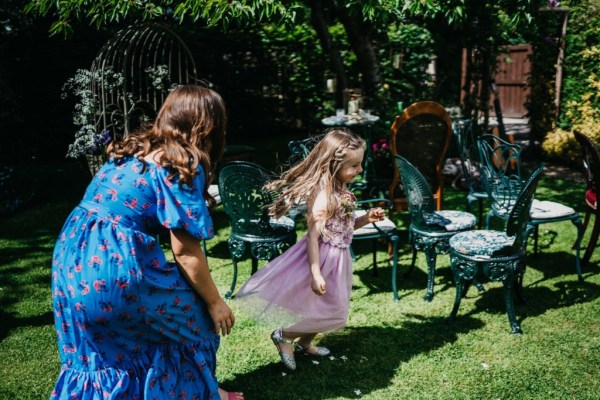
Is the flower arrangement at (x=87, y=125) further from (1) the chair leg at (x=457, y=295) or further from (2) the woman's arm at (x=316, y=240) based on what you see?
(1) the chair leg at (x=457, y=295)

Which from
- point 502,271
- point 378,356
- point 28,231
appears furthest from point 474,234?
point 28,231

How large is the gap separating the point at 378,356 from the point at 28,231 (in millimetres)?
4621

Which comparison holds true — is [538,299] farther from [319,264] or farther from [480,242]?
[319,264]

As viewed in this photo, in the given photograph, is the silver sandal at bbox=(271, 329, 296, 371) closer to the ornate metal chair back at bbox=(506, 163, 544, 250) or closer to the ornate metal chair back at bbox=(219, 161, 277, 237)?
the ornate metal chair back at bbox=(219, 161, 277, 237)

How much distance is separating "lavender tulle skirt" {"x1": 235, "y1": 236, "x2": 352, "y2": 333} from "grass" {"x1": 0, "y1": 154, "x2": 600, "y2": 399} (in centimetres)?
33

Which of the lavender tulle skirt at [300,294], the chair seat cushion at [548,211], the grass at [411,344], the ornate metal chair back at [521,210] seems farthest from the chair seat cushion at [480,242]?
the lavender tulle skirt at [300,294]

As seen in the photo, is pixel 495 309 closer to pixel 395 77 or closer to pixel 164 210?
pixel 164 210

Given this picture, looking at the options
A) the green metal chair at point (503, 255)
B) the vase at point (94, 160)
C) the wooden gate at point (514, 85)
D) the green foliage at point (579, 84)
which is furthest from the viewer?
the wooden gate at point (514, 85)

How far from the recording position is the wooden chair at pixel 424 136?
527 centimetres

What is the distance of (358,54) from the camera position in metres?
8.77

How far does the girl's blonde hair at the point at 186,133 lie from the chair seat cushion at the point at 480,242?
7.31 ft

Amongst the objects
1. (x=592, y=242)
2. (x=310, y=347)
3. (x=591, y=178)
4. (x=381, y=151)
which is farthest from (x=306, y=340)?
(x=381, y=151)

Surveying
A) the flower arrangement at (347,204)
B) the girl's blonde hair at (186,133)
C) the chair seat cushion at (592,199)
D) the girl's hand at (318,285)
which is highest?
the girl's blonde hair at (186,133)

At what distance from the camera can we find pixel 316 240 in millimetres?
3217
